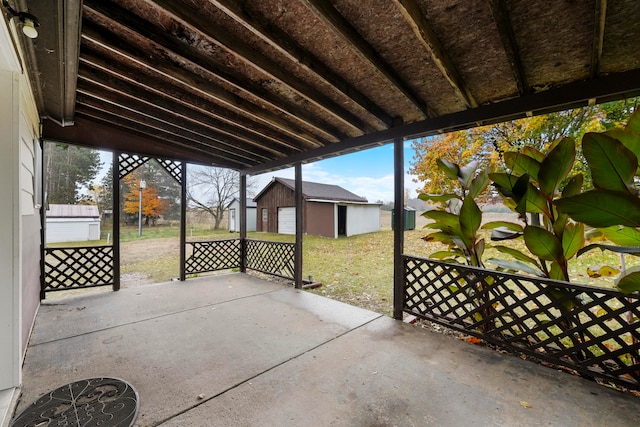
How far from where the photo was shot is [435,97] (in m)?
2.80

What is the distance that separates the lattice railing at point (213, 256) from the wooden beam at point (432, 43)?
5.27m

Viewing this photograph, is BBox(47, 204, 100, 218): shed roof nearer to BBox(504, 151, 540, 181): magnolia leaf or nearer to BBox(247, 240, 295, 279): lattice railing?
BBox(247, 240, 295, 279): lattice railing

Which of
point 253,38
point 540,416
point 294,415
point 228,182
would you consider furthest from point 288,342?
point 228,182

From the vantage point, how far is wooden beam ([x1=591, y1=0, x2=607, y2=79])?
155cm

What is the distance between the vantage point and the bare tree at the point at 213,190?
16516 mm

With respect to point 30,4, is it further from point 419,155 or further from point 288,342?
point 419,155

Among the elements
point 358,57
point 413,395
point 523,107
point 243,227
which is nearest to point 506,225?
point 523,107

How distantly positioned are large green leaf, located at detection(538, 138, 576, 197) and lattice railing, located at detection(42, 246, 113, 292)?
6091mm

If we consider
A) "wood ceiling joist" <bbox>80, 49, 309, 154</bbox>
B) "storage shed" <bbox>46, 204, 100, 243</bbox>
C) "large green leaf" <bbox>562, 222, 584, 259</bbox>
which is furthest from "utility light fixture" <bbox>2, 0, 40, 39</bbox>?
"storage shed" <bbox>46, 204, 100, 243</bbox>

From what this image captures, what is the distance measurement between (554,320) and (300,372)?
226cm

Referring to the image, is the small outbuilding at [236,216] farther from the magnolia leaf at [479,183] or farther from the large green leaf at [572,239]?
the large green leaf at [572,239]

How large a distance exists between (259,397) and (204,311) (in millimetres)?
2058

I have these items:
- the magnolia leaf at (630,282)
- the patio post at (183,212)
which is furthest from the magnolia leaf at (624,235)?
the patio post at (183,212)

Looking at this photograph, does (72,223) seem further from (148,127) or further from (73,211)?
(148,127)
